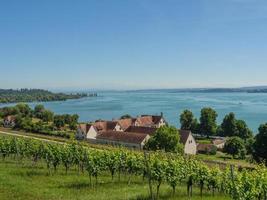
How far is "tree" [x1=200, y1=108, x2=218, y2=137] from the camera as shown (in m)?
93.0

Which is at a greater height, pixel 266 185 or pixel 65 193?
pixel 266 185

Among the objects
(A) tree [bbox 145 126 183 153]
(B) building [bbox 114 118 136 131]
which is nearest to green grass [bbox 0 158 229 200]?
(A) tree [bbox 145 126 183 153]

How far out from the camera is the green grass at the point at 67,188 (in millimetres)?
19766

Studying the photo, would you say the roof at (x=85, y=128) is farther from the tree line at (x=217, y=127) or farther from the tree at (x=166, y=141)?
the tree line at (x=217, y=127)

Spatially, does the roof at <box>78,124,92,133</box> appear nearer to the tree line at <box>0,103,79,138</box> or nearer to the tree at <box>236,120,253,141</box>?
the tree line at <box>0,103,79,138</box>

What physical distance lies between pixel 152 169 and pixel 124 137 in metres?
44.4

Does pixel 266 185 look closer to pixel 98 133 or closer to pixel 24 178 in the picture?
pixel 24 178

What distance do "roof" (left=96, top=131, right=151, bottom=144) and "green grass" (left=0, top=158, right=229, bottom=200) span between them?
34.4 m

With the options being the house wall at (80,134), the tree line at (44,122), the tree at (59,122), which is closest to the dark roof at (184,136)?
the house wall at (80,134)

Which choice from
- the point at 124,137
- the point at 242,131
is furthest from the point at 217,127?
the point at 124,137

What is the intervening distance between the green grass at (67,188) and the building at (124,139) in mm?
33788

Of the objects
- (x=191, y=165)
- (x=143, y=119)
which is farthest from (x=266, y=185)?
(x=143, y=119)

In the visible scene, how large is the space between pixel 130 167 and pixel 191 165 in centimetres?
624

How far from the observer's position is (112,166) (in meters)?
26.6
